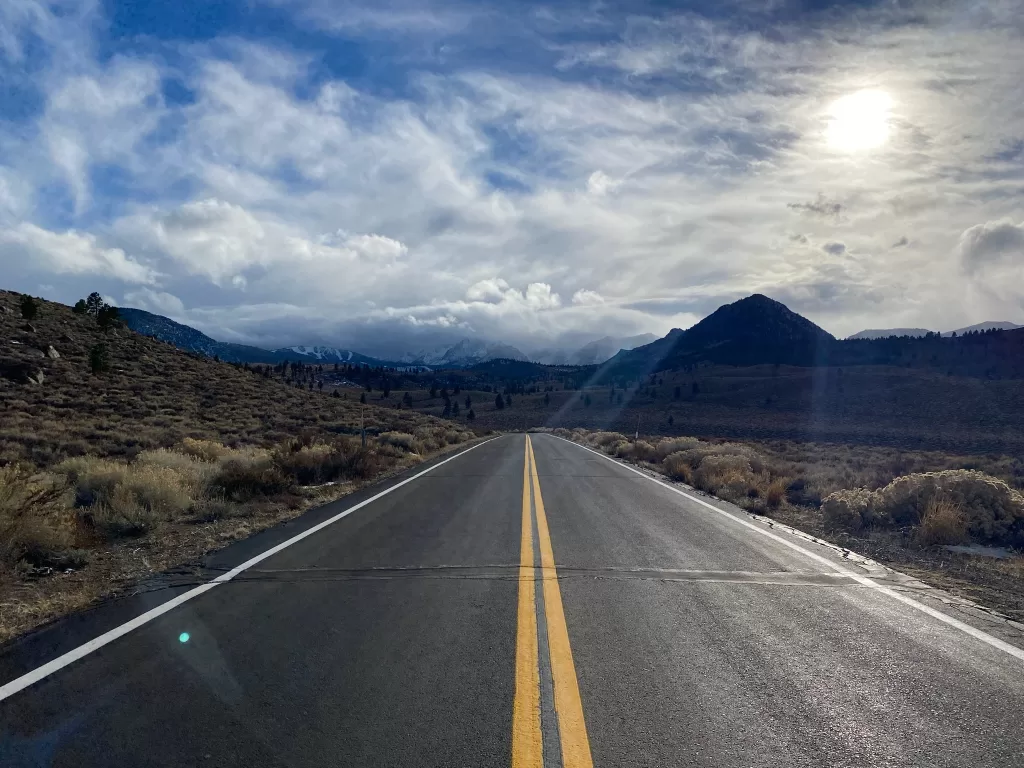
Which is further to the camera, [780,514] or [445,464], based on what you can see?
[445,464]

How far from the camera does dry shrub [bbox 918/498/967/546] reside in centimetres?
944

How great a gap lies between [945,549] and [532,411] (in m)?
102

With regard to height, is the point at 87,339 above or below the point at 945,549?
above

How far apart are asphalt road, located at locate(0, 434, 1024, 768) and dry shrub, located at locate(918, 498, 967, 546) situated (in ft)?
9.12

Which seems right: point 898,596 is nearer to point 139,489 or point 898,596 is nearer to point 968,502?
point 968,502

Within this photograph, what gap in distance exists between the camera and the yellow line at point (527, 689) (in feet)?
11.5

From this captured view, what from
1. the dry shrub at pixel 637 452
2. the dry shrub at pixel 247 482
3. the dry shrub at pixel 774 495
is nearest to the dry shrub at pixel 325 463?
the dry shrub at pixel 247 482

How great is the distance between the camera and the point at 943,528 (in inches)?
372

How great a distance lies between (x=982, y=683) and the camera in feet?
14.7

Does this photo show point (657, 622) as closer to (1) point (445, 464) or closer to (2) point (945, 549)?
(2) point (945, 549)

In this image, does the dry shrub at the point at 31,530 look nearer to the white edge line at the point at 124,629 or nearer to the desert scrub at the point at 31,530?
the desert scrub at the point at 31,530

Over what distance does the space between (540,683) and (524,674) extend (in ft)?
0.59

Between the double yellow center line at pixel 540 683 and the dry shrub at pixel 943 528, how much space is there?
604 centimetres

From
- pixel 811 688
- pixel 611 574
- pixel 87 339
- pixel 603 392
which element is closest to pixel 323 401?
pixel 87 339
